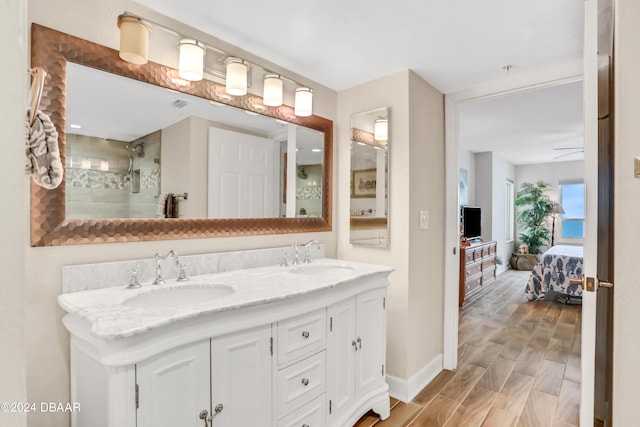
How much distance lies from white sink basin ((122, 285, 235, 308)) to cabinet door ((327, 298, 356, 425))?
55 cm

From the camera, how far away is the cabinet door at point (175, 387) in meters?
1.02

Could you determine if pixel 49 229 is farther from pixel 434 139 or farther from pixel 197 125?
pixel 434 139

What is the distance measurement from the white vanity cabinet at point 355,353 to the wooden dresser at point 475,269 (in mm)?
2738

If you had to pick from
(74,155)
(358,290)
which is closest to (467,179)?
(358,290)

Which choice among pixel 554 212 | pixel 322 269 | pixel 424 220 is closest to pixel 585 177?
pixel 424 220

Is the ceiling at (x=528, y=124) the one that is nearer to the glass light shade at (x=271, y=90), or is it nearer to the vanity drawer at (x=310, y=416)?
the glass light shade at (x=271, y=90)

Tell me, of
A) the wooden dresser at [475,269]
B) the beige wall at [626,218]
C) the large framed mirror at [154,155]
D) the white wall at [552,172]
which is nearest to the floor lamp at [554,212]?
the white wall at [552,172]

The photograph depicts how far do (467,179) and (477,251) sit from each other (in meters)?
1.76

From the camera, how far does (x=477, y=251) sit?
4.89 m

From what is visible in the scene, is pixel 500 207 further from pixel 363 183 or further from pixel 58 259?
pixel 58 259

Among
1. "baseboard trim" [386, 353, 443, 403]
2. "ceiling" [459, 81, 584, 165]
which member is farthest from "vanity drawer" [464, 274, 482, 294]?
"baseboard trim" [386, 353, 443, 403]

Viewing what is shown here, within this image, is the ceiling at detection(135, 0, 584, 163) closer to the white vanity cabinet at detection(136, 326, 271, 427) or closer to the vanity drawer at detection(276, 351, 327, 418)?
the white vanity cabinet at detection(136, 326, 271, 427)

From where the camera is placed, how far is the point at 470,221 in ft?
17.7

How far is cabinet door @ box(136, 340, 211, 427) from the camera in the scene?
3.35ft
